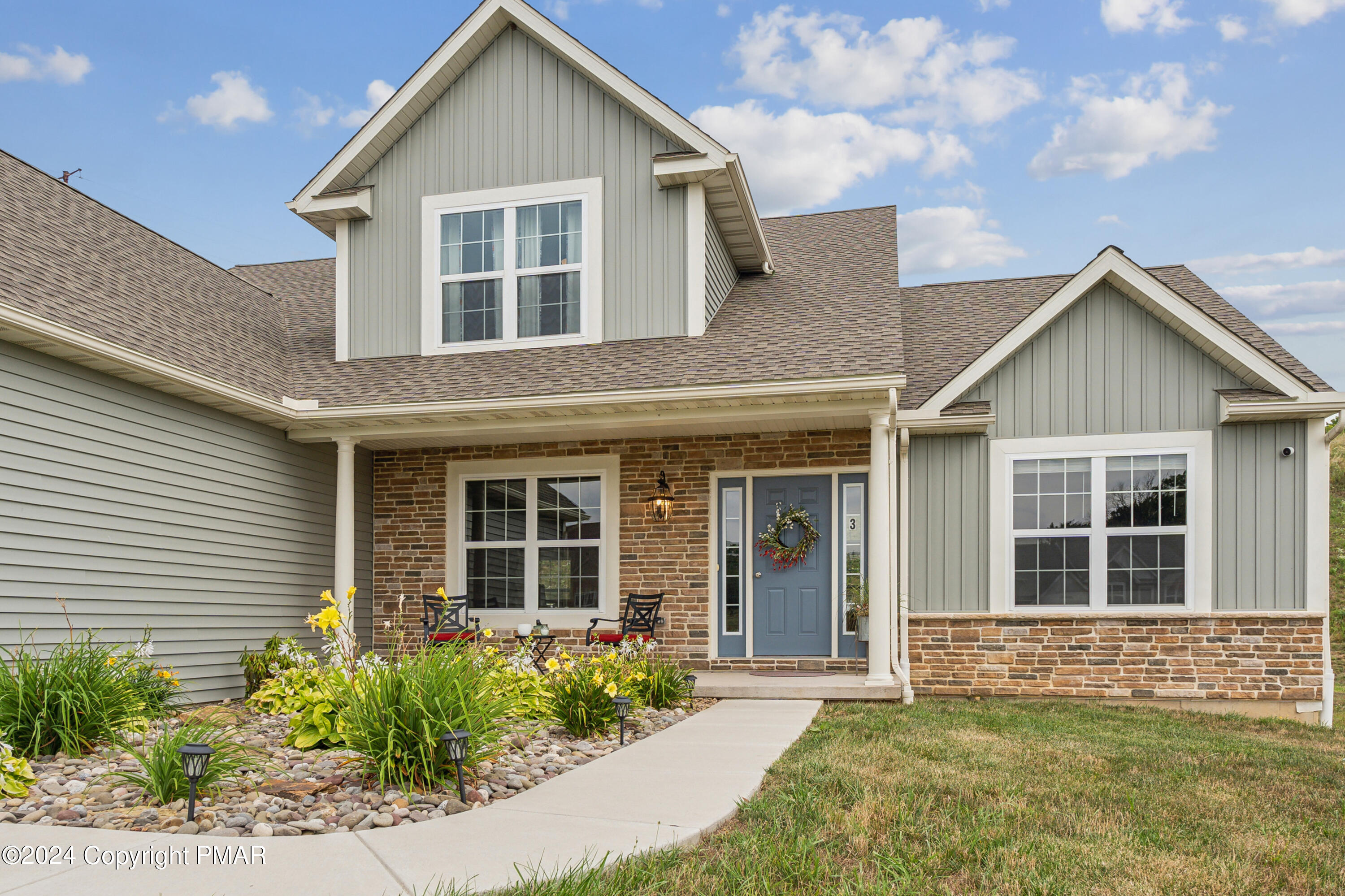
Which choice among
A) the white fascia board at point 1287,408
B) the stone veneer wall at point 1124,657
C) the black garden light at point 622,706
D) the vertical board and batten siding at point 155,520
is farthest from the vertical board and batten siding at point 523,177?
the white fascia board at point 1287,408

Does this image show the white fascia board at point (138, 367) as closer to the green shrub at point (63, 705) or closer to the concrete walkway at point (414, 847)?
the green shrub at point (63, 705)

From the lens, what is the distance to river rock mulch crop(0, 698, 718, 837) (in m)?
4.00

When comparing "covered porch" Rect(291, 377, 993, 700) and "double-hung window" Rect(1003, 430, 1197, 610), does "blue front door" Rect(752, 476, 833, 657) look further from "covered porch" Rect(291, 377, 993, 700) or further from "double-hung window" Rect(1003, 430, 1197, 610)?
"double-hung window" Rect(1003, 430, 1197, 610)

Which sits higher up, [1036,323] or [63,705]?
[1036,323]

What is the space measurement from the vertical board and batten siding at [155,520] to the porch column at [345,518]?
1.93ft

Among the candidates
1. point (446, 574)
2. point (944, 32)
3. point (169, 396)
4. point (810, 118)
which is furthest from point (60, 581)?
point (810, 118)

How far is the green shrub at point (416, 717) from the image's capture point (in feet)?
14.9

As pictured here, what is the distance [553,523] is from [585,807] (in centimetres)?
657

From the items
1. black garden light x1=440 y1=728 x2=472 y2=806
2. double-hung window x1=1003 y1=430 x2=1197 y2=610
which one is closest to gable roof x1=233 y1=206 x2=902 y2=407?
double-hung window x1=1003 y1=430 x2=1197 y2=610

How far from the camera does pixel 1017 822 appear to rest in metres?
4.19

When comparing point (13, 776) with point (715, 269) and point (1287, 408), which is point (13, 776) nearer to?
point (715, 269)

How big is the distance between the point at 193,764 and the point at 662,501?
6.83 m

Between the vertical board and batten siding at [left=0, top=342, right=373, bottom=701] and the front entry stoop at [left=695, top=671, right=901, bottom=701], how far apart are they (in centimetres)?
436

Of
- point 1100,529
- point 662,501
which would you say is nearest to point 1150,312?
point 1100,529
